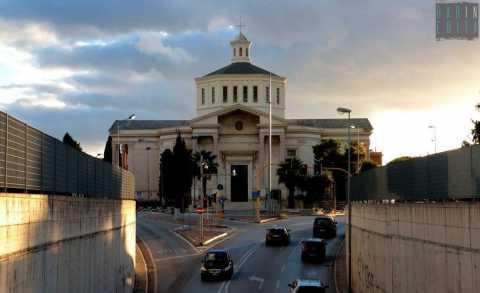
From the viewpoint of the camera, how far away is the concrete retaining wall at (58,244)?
16.3 meters

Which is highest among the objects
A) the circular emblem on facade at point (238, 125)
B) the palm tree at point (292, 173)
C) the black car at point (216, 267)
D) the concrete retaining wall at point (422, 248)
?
the circular emblem on facade at point (238, 125)

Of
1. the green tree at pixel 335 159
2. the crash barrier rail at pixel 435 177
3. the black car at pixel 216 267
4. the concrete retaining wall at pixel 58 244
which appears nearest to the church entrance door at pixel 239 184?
the green tree at pixel 335 159

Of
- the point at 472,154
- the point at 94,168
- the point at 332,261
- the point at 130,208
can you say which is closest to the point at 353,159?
the point at 332,261

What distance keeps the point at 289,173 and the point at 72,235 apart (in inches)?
4202

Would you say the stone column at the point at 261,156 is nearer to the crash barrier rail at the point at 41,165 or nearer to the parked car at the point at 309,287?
the parked car at the point at 309,287

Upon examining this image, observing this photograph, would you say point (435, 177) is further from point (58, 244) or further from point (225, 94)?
point (225, 94)

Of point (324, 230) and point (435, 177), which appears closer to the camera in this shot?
point (435, 177)

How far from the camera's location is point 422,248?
957 inches

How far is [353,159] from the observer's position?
12875 centimetres

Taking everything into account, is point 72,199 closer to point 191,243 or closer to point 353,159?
point 191,243

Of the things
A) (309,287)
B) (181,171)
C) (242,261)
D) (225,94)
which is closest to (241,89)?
(225,94)

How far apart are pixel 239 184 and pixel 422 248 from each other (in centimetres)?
13450

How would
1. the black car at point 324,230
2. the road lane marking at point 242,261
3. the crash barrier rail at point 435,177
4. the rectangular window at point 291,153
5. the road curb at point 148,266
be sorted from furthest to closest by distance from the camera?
the rectangular window at point 291,153 < the black car at point 324,230 < the road curb at point 148,266 < the road lane marking at point 242,261 < the crash barrier rail at point 435,177

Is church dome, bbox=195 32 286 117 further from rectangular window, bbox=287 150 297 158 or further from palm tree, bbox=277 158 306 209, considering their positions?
palm tree, bbox=277 158 306 209
